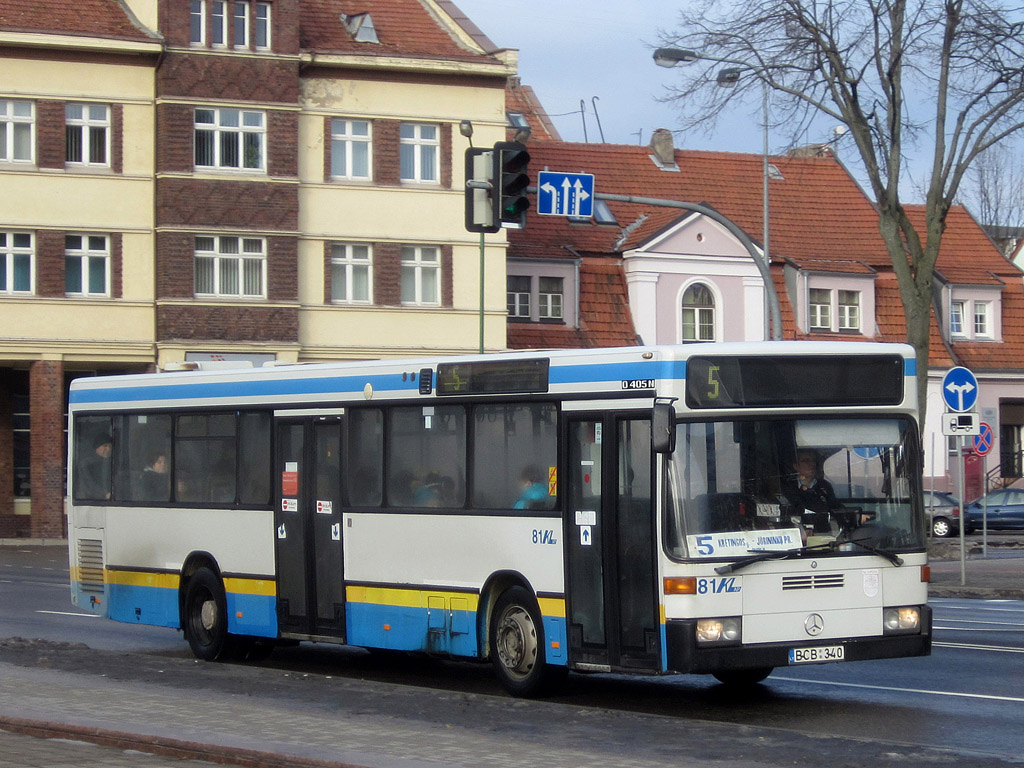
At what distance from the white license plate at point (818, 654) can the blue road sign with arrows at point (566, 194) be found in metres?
12.1

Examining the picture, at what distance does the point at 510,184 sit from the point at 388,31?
27064mm

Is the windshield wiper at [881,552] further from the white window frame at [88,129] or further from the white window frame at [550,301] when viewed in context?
the white window frame at [550,301]

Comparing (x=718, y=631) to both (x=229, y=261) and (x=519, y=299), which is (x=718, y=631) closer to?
(x=229, y=261)

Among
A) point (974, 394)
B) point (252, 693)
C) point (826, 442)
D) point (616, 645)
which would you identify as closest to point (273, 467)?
point (252, 693)

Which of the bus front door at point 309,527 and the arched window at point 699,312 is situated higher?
the arched window at point 699,312

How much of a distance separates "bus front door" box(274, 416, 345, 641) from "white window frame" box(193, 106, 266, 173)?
2716 cm

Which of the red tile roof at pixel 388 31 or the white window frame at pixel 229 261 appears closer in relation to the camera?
the white window frame at pixel 229 261

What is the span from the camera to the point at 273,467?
15289 millimetres

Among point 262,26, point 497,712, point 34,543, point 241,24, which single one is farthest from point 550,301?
point 497,712

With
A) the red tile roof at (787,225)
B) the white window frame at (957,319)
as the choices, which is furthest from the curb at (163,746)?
the white window frame at (957,319)

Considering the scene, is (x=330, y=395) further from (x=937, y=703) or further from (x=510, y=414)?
(x=937, y=703)

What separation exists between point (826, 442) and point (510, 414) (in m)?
2.55

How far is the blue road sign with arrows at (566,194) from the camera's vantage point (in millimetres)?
23016

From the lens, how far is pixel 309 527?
1480cm
